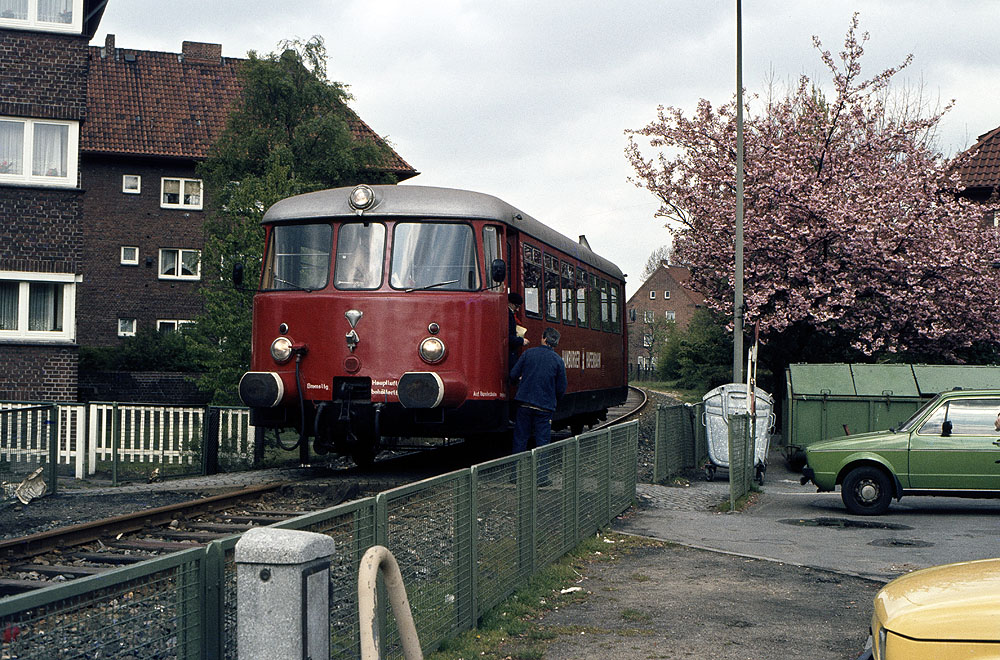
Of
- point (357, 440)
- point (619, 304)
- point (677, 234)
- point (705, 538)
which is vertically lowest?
point (705, 538)

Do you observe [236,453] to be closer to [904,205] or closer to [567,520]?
[567,520]

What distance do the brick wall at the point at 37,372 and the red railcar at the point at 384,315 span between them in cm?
1090

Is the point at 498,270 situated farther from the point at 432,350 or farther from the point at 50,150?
the point at 50,150

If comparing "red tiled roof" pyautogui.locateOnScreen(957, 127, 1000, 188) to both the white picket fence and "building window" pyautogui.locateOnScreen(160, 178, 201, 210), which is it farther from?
the white picket fence

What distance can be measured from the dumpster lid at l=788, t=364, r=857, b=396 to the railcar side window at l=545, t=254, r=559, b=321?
17.6 feet

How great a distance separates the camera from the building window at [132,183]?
4222 cm

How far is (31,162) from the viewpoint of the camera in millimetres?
23859

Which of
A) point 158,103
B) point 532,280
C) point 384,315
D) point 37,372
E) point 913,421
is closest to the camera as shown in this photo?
point 384,315

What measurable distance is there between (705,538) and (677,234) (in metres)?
20.8

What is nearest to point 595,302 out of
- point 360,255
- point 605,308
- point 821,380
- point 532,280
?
point 605,308

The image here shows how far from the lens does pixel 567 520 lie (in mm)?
10109

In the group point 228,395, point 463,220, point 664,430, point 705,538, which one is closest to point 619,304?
point 664,430

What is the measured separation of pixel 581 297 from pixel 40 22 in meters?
13.2

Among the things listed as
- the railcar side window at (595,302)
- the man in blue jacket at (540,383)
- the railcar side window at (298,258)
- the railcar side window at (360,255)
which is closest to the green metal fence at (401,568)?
the man in blue jacket at (540,383)
